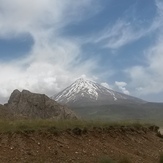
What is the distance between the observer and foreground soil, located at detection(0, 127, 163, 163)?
1736 cm

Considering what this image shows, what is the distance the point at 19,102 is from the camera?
179 feet

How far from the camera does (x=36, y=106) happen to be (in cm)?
5159

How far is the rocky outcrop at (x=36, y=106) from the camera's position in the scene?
45.1 metres

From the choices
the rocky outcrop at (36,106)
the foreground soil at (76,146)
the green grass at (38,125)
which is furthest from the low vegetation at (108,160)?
the rocky outcrop at (36,106)

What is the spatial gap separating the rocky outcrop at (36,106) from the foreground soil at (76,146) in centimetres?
1980

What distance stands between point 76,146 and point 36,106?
3240 cm

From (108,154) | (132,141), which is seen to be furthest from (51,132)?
(132,141)

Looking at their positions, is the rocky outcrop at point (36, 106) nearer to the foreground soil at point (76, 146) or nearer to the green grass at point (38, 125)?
the foreground soil at point (76, 146)

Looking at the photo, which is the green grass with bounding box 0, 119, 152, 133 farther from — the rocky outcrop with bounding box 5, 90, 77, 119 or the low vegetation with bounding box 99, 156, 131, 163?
the rocky outcrop with bounding box 5, 90, 77, 119

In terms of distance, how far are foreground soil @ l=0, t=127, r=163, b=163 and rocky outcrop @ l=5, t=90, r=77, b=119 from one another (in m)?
19.8

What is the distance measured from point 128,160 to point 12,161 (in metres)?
6.30

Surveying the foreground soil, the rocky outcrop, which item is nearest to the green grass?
the foreground soil

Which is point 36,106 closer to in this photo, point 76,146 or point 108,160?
point 76,146

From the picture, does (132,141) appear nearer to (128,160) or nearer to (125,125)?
(125,125)
